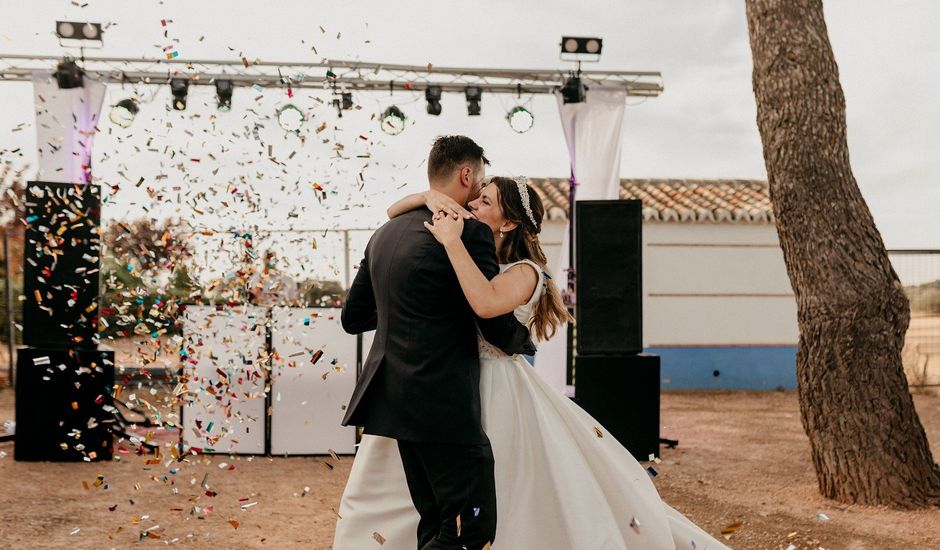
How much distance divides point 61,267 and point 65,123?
80.1 inches

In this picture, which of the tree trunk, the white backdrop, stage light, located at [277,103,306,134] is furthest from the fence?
the white backdrop

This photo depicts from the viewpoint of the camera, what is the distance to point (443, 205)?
2334mm

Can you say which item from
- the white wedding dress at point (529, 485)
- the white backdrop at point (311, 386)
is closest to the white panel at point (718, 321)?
the white backdrop at point (311, 386)

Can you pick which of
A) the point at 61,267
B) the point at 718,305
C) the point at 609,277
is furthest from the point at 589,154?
the point at 718,305

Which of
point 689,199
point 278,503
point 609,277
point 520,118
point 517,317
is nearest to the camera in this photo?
point 517,317

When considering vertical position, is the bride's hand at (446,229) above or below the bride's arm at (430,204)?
below

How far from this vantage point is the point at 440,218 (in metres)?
2.29

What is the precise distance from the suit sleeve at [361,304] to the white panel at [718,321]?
1050cm

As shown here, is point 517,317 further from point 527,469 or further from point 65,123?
point 65,123

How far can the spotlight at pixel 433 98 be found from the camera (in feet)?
28.2

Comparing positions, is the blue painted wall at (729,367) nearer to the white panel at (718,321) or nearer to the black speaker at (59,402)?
the white panel at (718,321)

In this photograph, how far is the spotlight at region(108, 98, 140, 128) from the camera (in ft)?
27.0

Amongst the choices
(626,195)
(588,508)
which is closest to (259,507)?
(588,508)

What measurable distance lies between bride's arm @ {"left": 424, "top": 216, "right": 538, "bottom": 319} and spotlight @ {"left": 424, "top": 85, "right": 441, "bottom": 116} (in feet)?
21.5
